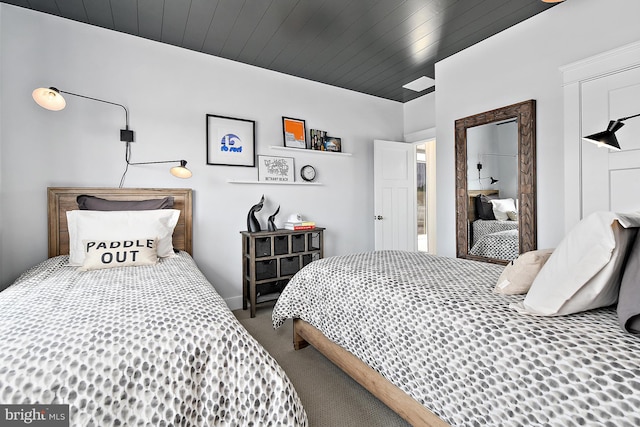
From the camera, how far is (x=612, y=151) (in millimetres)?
2176

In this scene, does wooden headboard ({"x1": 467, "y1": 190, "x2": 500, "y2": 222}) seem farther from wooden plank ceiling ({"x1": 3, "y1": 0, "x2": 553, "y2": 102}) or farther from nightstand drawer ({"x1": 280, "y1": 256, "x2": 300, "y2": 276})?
nightstand drawer ({"x1": 280, "y1": 256, "x2": 300, "y2": 276})

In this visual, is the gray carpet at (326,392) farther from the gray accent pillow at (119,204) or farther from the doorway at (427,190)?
the doorway at (427,190)

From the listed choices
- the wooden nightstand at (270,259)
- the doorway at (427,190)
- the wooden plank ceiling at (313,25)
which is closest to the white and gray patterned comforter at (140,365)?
the wooden nightstand at (270,259)

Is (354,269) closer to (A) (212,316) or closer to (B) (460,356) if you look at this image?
(B) (460,356)

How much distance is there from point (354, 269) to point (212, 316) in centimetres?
95

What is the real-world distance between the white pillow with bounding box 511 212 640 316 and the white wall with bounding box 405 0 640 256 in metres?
1.67

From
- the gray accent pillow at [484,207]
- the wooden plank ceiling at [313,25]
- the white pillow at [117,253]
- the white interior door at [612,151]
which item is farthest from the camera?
the gray accent pillow at [484,207]

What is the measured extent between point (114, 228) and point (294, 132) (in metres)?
2.15

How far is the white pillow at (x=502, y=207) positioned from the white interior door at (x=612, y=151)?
1.80 feet

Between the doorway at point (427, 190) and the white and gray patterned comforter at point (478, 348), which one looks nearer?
the white and gray patterned comforter at point (478, 348)

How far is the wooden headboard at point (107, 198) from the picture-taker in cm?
246

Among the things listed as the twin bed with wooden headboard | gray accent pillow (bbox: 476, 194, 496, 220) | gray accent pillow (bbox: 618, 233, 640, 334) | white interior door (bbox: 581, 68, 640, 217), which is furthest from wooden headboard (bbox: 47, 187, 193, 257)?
white interior door (bbox: 581, 68, 640, 217)

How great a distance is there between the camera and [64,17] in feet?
8.25

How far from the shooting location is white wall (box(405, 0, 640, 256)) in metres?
2.25
